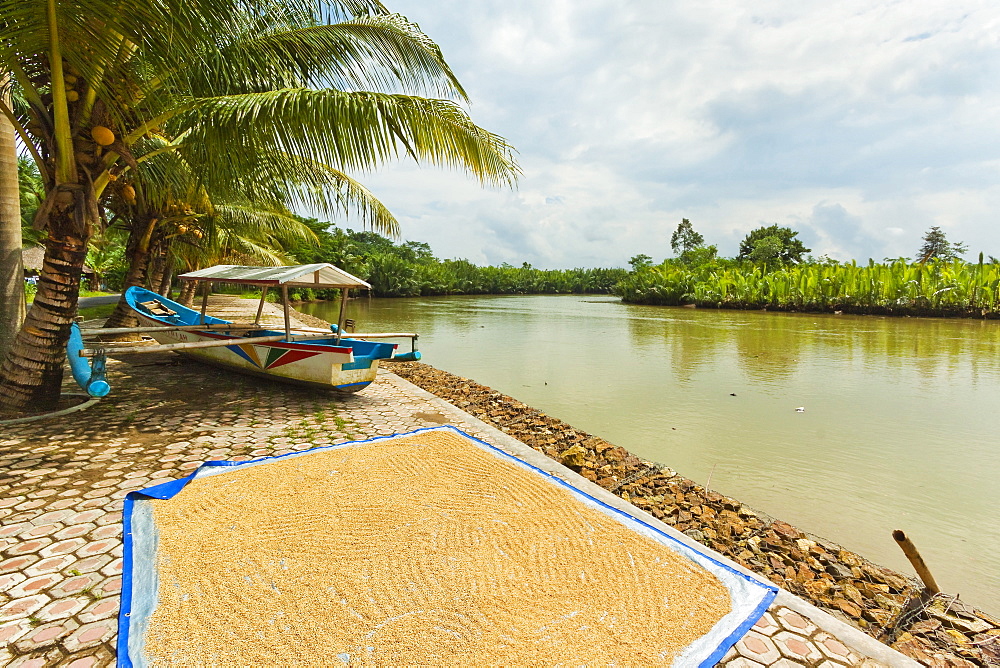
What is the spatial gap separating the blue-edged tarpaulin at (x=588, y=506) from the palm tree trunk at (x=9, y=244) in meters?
3.57

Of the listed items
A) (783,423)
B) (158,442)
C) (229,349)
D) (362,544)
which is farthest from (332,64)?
(783,423)

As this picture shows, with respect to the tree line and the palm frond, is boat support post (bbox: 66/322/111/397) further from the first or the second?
the tree line

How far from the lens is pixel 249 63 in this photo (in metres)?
5.05

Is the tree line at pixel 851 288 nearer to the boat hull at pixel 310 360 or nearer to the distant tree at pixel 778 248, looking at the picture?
the distant tree at pixel 778 248

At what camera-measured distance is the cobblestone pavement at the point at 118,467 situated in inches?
76.5

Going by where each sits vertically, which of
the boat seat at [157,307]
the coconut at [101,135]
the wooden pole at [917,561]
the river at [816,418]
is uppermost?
the coconut at [101,135]

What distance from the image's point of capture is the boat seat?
8.02m

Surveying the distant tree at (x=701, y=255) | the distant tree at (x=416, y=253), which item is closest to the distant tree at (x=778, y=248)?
the distant tree at (x=701, y=255)

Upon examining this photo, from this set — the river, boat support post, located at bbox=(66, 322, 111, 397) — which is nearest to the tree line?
the river

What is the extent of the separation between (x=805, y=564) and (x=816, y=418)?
14.1ft

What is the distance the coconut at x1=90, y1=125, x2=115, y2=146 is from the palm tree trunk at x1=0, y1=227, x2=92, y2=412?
26.4 inches

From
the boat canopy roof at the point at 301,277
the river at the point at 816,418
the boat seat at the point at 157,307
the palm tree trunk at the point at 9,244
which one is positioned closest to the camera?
the river at the point at 816,418

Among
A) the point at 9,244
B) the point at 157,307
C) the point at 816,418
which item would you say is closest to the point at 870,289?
the point at 816,418

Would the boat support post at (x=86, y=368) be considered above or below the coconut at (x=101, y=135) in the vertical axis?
below
